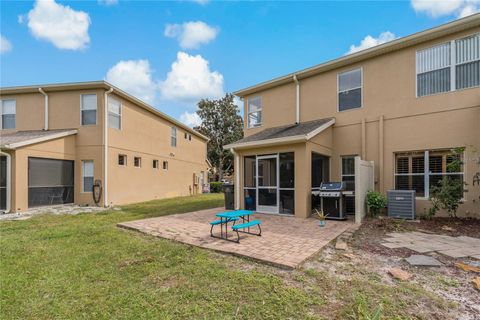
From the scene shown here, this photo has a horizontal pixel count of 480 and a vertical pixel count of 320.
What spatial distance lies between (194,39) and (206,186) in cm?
1493

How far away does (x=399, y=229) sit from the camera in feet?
23.2

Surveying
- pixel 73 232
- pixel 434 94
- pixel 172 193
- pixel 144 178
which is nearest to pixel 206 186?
pixel 172 193

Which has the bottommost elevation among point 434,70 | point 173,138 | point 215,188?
point 215,188

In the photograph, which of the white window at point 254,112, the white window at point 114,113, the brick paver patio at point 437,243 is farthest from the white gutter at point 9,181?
the brick paver patio at point 437,243

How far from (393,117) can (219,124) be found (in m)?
25.4

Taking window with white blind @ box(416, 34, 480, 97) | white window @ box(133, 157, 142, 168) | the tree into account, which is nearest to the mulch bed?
window with white blind @ box(416, 34, 480, 97)

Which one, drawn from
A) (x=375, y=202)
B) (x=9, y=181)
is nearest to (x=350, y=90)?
(x=375, y=202)

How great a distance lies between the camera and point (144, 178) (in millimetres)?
16219

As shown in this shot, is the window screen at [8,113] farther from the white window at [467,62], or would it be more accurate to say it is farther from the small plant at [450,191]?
the white window at [467,62]

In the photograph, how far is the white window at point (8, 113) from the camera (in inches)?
540

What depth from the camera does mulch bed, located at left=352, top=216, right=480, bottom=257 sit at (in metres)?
5.51

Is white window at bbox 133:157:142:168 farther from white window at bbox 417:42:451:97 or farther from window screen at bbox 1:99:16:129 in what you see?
white window at bbox 417:42:451:97

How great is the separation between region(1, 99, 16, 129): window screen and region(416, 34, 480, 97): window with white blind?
→ 19.5m

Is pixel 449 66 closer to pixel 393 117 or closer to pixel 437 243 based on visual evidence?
pixel 393 117
